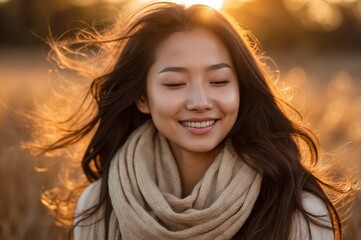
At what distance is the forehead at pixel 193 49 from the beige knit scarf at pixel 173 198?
17.2 inches

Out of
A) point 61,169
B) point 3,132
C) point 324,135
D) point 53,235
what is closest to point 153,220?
point 53,235

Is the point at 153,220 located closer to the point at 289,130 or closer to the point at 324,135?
the point at 289,130

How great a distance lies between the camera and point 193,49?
112 inches

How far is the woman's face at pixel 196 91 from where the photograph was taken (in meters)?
2.79

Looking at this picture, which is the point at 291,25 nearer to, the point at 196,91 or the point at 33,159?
the point at 33,159

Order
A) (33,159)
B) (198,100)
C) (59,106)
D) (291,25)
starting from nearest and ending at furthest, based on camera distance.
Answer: (198,100), (33,159), (59,106), (291,25)

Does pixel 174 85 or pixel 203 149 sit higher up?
pixel 174 85

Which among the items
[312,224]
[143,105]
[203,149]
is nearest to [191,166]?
[203,149]

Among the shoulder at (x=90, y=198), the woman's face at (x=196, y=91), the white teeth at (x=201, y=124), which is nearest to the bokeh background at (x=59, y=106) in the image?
the shoulder at (x=90, y=198)

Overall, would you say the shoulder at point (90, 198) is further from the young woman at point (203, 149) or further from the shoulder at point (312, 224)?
the shoulder at point (312, 224)

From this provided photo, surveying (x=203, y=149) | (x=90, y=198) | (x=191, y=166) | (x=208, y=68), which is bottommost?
(x=90, y=198)

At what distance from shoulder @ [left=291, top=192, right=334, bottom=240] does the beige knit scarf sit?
0.22 meters

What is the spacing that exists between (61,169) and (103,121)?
187 cm

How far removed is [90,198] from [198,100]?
94cm
